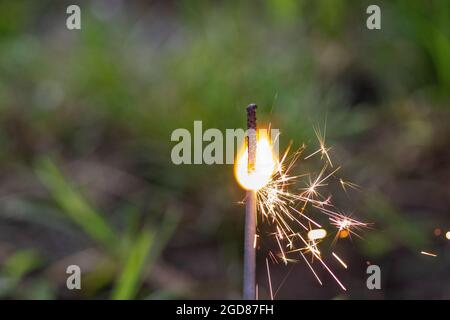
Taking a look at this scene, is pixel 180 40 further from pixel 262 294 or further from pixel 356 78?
pixel 262 294

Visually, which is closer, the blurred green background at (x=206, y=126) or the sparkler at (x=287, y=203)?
the sparkler at (x=287, y=203)

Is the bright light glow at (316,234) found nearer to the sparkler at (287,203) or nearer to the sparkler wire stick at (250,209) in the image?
the sparkler at (287,203)

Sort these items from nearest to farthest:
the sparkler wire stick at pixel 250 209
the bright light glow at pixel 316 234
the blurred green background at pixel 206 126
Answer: the sparkler wire stick at pixel 250 209, the bright light glow at pixel 316 234, the blurred green background at pixel 206 126

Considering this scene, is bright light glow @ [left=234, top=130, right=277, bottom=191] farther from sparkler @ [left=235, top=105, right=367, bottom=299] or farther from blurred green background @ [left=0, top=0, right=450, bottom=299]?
blurred green background @ [left=0, top=0, right=450, bottom=299]

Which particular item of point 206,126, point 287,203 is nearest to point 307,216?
point 287,203

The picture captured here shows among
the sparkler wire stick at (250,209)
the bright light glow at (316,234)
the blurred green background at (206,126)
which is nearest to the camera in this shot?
the sparkler wire stick at (250,209)

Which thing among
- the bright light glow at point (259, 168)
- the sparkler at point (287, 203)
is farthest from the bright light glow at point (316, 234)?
the bright light glow at point (259, 168)

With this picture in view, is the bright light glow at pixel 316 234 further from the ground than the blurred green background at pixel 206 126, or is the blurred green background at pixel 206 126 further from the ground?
the blurred green background at pixel 206 126

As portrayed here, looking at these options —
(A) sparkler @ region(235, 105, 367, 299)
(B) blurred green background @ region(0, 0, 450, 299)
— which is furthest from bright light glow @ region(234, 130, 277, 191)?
(B) blurred green background @ region(0, 0, 450, 299)
